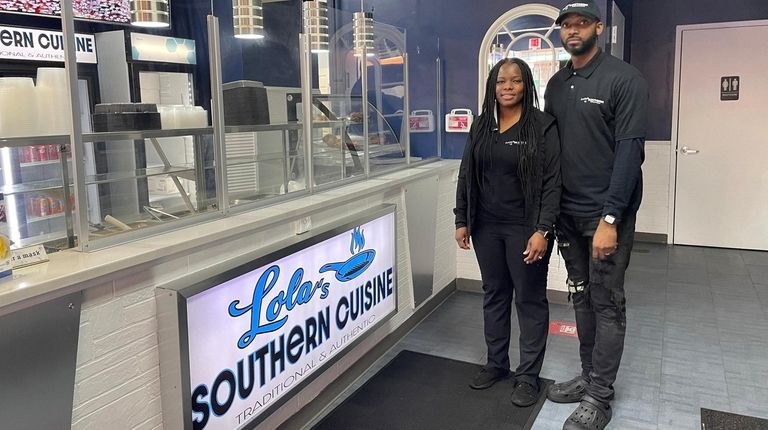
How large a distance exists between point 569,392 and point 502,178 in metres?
1.01

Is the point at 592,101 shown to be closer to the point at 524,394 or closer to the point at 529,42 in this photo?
the point at 524,394

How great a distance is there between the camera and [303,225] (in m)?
2.54

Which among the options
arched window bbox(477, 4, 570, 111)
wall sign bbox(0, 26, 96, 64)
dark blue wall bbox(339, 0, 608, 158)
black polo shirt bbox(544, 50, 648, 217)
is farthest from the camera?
wall sign bbox(0, 26, 96, 64)

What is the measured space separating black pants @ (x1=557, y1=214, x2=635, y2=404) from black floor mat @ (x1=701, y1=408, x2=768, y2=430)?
41 centimetres

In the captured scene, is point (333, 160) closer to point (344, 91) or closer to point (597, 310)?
point (344, 91)

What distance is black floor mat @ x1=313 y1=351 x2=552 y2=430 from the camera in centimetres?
259

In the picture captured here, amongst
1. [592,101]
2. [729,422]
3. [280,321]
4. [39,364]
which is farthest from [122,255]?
[729,422]

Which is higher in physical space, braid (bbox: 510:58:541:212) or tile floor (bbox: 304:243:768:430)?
braid (bbox: 510:58:541:212)

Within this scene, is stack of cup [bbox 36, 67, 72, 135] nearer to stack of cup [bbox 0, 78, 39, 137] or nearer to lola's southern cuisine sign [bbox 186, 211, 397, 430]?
stack of cup [bbox 0, 78, 39, 137]

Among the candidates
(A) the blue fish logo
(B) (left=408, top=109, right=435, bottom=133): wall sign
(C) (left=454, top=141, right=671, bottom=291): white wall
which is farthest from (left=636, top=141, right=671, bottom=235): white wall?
(A) the blue fish logo

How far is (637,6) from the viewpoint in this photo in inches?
228

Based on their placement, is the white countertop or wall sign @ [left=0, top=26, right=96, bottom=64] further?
wall sign @ [left=0, top=26, right=96, bottom=64]

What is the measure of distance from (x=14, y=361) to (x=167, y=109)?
1081mm

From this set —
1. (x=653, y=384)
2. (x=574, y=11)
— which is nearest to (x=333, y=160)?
(x=574, y=11)
